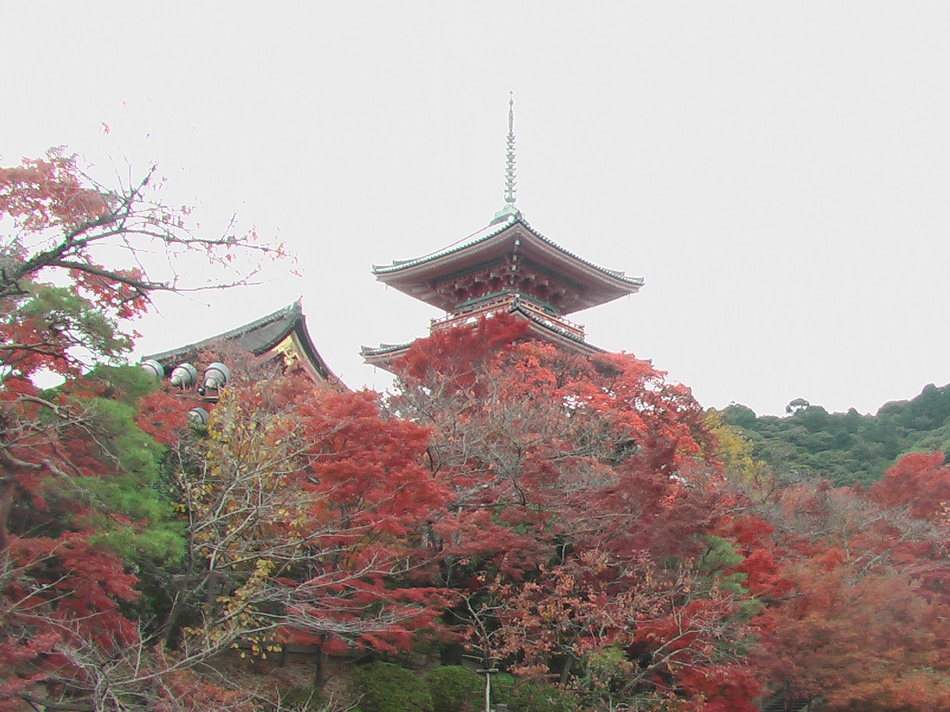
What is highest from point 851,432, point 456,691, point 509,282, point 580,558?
point 851,432

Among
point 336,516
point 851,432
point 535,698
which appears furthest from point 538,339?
point 851,432

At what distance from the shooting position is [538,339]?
21.5 meters

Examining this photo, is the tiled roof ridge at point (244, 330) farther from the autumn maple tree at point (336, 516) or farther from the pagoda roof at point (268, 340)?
the autumn maple tree at point (336, 516)

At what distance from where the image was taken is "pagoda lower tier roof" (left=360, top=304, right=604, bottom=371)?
20969 millimetres

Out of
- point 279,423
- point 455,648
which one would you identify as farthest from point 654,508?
point 279,423

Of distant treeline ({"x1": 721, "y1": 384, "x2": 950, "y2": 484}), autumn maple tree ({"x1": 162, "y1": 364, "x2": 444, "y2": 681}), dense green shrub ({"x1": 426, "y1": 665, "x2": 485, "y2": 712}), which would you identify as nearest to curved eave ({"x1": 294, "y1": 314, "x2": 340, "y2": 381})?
autumn maple tree ({"x1": 162, "y1": 364, "x2": 444, "y2": 681})

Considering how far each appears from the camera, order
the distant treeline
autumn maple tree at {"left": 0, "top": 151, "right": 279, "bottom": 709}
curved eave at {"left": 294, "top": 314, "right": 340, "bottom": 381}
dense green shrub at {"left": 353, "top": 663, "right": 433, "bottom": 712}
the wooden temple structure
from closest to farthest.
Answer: autumn maple tree at {"left": 0, "top": 151, "right": 279, "bottom": 709}
dense green shrub at {"left": 353, "top": 663, "right": 433, "bottom": 712}
the wooden temple structure
curved eave at {"left": 294, "top": 314, "right": 340, "bottom": 381}
the distant treeline

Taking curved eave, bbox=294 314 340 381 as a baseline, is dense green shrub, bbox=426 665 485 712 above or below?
below

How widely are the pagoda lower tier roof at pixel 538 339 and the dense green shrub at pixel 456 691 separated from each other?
1016 centimetres

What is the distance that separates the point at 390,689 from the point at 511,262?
1460cm

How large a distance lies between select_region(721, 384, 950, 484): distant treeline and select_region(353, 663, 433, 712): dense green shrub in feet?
→ 105

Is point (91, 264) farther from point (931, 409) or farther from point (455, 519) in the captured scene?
point (931, 409)

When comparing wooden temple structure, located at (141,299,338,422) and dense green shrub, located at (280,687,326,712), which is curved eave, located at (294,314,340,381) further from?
dense green shrub, located at (280,687,326,712)

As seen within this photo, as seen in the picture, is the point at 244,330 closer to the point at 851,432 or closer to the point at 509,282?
the point at 509,282
